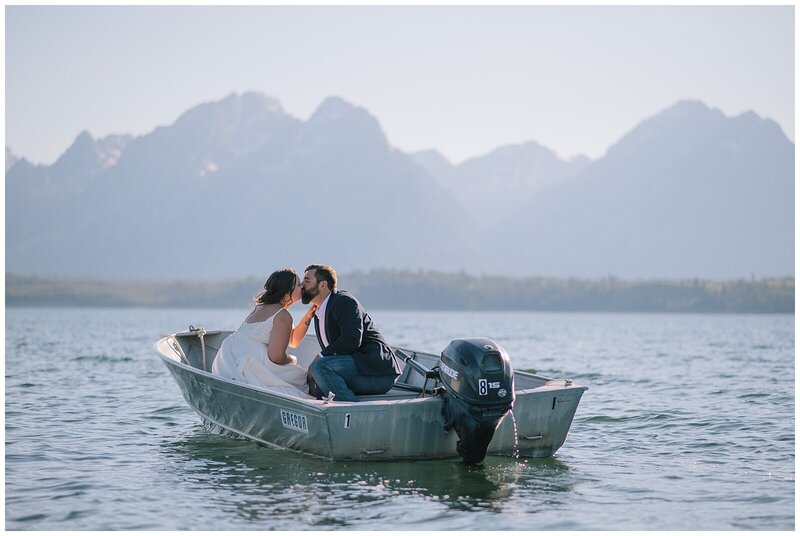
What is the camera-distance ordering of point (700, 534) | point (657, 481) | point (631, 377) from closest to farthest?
point (700, 534) → point (657, 481) → point (631, 377)

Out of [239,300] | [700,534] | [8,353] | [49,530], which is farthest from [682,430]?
[239,300]

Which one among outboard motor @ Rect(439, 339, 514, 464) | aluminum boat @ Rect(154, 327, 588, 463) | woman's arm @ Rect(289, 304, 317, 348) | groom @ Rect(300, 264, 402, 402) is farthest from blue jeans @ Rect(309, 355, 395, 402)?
outboard motor @ Rect(439, 339, 514, 464)

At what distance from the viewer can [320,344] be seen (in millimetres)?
12312

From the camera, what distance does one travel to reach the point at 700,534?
931cm

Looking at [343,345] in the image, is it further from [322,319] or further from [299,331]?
[299,331]

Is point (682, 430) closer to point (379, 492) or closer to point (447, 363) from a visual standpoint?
point (447, 363)

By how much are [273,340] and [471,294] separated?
147598 mm

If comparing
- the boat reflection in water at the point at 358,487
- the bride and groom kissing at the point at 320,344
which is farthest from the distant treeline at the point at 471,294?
the boat reflection in water at the point at 358,487

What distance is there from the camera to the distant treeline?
145 meters

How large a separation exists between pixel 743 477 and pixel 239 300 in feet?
489

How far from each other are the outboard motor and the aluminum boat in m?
0.01

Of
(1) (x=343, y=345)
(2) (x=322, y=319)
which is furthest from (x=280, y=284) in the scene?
(1) (x=343, y=345)

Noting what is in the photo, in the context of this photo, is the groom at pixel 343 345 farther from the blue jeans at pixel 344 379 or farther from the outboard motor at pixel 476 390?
the outboard motor at pixel 476 390

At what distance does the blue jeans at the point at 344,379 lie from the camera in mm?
12172
